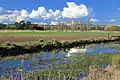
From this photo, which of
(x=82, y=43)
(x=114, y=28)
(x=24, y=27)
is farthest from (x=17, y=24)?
(x=82, y=43)

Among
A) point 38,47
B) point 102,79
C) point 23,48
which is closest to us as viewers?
point 102,79

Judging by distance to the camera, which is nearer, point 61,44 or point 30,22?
point 61,44

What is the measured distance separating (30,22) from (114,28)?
56.4 m

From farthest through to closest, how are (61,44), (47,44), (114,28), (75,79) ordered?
(114,28) → (61,44) → (47,44) → (75,79)

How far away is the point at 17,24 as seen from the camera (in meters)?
166

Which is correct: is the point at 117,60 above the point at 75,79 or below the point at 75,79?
above

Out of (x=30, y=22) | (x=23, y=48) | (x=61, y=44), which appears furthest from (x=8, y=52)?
(x=30, y=22)

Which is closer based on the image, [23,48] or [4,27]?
[23,48]

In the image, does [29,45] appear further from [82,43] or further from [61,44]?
[82,43]

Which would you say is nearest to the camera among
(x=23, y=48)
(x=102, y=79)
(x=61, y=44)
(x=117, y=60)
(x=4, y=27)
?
(x=102, y=79)

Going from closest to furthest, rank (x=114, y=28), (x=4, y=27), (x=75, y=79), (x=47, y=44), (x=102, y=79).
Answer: (x=102, y=79) < (x=75, y=79) < (x=47, y=44) < (x=4, y=27) < (x=114, y=28)

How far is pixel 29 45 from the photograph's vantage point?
4738cm

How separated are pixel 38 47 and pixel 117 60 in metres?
31.8

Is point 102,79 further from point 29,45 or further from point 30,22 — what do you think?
point 30,22
